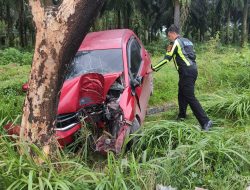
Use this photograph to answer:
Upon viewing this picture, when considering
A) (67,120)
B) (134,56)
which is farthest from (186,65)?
(67,120)

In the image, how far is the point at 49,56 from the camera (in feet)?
14.0

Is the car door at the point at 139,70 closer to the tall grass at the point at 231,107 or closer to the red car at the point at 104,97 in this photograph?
the red car at the point at 104,97

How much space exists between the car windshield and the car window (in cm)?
24

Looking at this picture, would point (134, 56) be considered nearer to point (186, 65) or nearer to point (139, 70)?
point (139, 70)

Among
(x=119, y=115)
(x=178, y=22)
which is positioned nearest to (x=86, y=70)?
(x=119, y=115)

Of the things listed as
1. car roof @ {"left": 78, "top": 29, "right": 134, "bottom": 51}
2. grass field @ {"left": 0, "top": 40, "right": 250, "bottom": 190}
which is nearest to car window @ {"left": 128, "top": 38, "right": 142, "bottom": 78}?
car roof @ {"left": 78, "top": 29, "right": 134, "bottom": 51}

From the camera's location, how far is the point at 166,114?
8000mm

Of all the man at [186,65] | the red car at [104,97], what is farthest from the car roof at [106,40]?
the man at [186,65]

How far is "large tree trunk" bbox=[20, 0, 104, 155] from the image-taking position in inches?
166

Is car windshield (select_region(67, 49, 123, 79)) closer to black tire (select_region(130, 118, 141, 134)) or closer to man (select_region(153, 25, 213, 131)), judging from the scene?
man (select_region(153, 25, 213, 131))

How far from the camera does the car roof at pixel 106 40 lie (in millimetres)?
6848

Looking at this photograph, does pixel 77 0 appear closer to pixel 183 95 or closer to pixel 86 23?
pixel 86 23

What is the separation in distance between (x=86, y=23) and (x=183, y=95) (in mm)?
3120

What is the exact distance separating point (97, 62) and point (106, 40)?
2.14 feet
